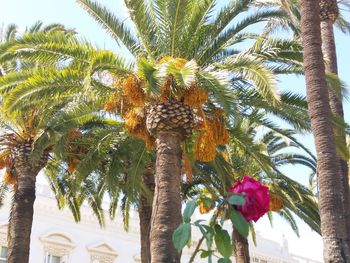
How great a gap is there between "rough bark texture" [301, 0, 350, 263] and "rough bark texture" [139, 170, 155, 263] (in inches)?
312

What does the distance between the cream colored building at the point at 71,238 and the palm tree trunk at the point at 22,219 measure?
37.3 ft

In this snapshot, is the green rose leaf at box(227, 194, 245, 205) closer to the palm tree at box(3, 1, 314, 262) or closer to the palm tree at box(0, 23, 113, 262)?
the palm tree at box(3, 1, 314, 262)

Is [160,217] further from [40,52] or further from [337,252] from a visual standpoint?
[40,52]

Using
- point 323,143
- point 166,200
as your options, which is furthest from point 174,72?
point 323,143

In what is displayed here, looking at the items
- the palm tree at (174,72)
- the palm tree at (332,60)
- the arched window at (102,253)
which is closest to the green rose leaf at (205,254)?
the palm tree at (174,72)

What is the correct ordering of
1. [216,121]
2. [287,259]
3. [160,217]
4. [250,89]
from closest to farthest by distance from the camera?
[160,217]
[216,121]
[250,89]
[287,259]

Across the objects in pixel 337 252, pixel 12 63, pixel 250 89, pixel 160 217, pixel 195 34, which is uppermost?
pixel 12 63

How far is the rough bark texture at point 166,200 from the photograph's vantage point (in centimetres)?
1031

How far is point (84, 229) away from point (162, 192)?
1854cm

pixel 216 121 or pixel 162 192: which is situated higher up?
pixel 216 121

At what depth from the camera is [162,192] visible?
1103cm

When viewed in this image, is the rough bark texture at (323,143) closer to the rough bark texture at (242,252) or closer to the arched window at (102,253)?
the rough bark texture at (242,252)

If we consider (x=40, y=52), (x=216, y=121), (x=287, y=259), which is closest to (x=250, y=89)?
(x=216, y=121)

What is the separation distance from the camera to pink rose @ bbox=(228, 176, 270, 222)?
3037 millimetres
